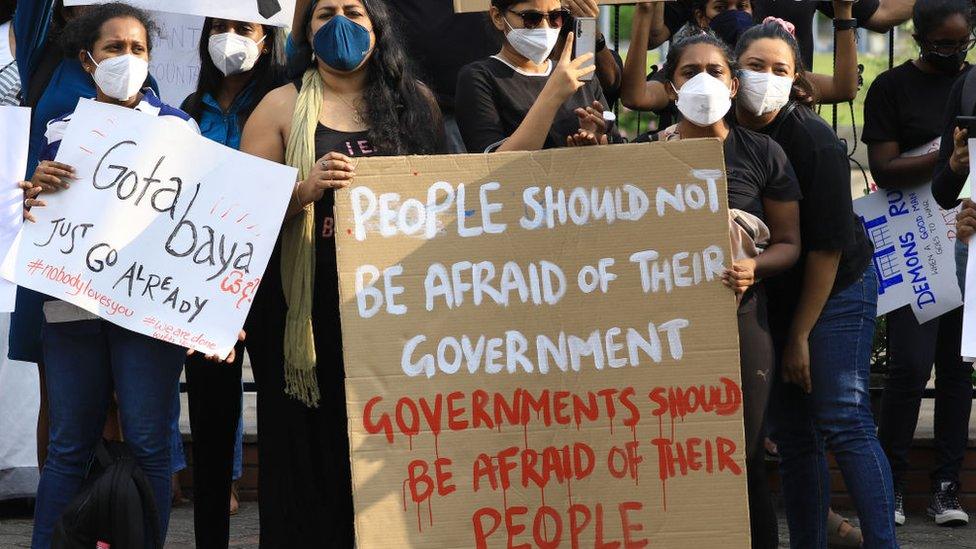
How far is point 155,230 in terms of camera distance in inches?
177

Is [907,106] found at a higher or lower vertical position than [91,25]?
lower

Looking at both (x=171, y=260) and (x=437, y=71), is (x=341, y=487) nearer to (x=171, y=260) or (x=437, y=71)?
(x=171, y=260)

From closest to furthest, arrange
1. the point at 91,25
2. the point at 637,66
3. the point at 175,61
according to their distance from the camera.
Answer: the point at 91,25
the point at 637,66
the point at 175,61

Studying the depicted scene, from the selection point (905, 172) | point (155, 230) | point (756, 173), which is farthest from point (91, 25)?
point (905, 172)

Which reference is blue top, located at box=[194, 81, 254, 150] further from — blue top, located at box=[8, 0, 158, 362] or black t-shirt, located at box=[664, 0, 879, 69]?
black t-shirt, located at box=[664, 0, 879, 69]

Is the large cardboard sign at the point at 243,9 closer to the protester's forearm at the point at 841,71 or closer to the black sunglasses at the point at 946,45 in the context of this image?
the protester's forearm at the point at 841,71

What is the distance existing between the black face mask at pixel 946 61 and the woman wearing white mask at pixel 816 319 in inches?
40.4

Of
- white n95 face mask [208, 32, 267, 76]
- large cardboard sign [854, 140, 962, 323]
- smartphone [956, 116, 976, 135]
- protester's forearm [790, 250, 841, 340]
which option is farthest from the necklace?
large cardboard sign [854, 140, 962, 323]

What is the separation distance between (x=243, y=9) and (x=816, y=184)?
1.94m

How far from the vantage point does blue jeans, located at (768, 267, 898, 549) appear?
480 centimetres

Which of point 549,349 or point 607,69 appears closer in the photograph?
point 549,349

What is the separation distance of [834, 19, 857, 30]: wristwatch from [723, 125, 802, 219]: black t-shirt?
1092 millimetres

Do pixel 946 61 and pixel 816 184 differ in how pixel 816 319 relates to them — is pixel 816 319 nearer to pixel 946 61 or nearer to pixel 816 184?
A: pixel 816 184

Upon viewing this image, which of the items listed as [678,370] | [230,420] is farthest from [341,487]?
[678,370]
